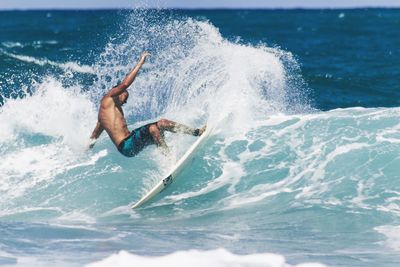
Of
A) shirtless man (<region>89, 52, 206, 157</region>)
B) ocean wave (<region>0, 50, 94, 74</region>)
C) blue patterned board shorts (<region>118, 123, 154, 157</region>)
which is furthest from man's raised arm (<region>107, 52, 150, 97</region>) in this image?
ocean wave (<region>0, 50, 94, 74</region>)

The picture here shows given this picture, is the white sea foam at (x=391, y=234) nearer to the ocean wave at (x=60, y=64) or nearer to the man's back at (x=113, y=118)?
the man's back at (x=113, y=118)

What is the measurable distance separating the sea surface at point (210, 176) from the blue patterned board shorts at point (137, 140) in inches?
25.4

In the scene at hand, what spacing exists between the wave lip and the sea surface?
0.07ft

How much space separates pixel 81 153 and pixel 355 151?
4913mm

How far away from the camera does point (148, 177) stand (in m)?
11.4

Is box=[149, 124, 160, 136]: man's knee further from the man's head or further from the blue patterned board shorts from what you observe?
the man's head

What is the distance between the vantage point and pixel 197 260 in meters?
7.29

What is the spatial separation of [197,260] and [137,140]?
133 inches

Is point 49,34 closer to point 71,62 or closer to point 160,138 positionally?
point 71,62

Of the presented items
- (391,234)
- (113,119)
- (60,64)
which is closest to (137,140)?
(113,119)

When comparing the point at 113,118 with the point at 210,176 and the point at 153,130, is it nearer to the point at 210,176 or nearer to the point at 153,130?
the point at 153,130

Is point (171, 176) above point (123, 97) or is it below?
below

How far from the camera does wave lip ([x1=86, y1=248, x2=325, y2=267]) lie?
7.11 m

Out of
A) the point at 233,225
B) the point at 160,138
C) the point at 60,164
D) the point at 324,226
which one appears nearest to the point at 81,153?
the point at 60,164
